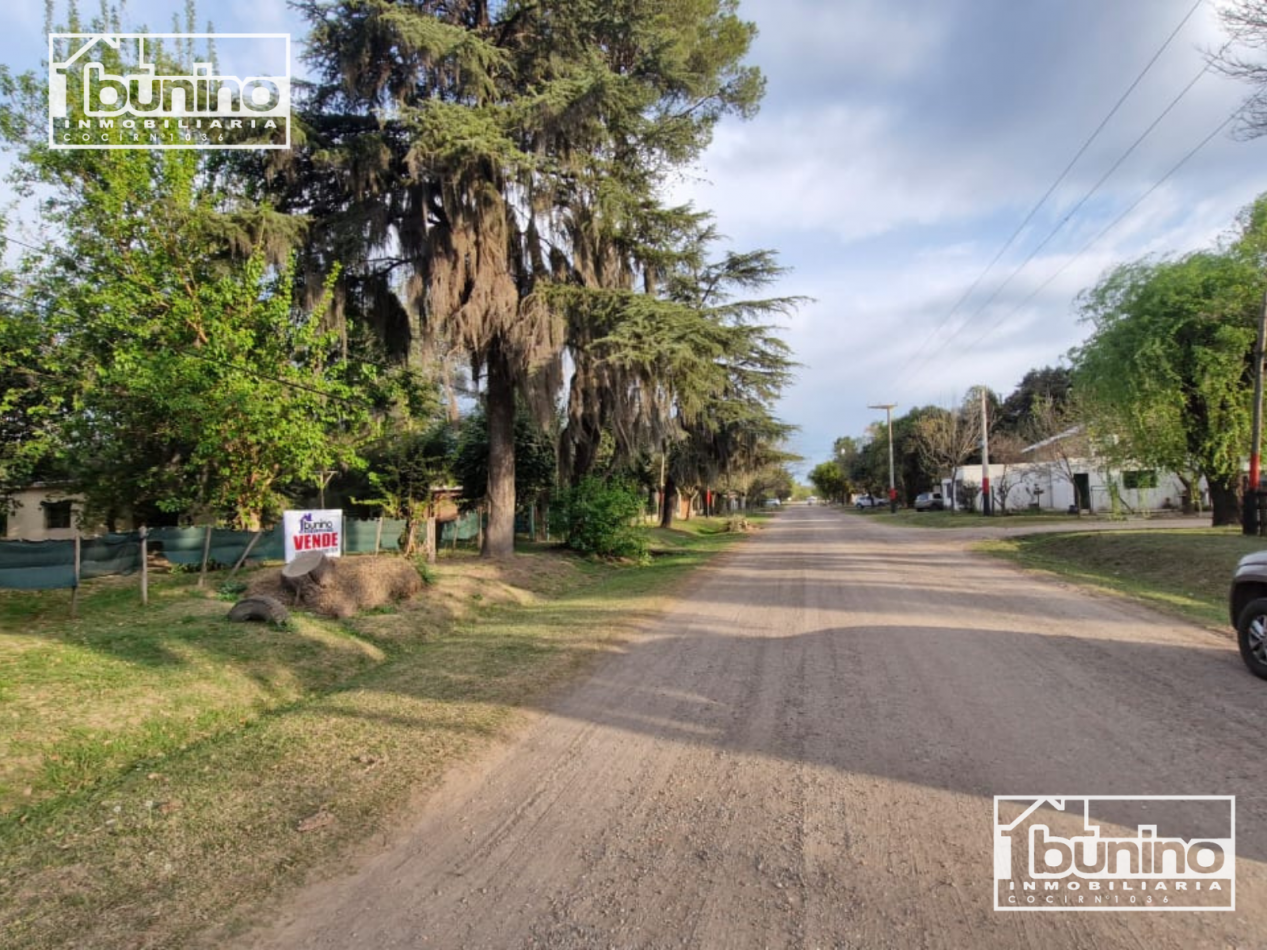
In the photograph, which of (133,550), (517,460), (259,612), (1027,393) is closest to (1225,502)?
(517,460)

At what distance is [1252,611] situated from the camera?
6.59m

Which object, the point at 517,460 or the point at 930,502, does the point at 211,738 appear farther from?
the point at 930,502

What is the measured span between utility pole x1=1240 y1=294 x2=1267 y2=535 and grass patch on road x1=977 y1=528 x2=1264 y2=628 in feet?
1.42

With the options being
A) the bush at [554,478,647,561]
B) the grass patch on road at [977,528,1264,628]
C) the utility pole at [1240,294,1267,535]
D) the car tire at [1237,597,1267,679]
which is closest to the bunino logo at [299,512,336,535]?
the bush at [554,478,647,561]

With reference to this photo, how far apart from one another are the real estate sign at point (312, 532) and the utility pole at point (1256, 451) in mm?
19298

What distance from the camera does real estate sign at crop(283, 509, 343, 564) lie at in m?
11.4

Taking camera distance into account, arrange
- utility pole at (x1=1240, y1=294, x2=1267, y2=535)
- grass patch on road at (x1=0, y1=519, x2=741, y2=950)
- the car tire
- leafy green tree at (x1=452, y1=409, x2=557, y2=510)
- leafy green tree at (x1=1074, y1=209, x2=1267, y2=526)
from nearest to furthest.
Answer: grass patch on road at (x1=0, y1=519, x2=741, y2=950) → the car tire → utility pole at (x1=1240, y1=294, x2=1267, y2=535) → leafy green tree at (x1=1074, y1=209, x2=1267, y2=526) → leafy green tree at (x1=452, y1=409, x2=557, y2=510)

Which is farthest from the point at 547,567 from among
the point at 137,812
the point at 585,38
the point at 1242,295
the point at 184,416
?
the point at 1242,295

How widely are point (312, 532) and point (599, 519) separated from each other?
9180 millimetres

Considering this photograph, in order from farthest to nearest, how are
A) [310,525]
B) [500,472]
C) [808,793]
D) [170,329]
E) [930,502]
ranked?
1. [930,502]
2. [500,472]
3. [170,329]
4. [310,525]
5. [808,793]

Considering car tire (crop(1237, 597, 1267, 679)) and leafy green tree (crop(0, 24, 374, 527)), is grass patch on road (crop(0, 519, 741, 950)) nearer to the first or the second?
leafy green tree (crop(0, 24, 374, 527))

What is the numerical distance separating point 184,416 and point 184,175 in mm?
4783

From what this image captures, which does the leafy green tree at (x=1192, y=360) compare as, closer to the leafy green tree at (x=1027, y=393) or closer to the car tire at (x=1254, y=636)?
the car tire at (x=1254, y=636)

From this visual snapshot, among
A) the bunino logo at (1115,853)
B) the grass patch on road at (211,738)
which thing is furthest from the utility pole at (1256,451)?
the bunino logo at (1115,853)
